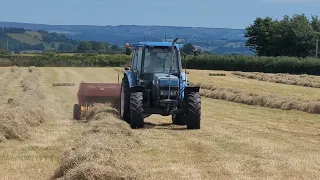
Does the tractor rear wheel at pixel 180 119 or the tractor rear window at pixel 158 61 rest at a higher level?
the tractor rear window at pixel 158 61

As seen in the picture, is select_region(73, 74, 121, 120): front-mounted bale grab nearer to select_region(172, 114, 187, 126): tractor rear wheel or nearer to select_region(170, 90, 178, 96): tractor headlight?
select_region(172, 114, 187, 126): tractor rear wheel

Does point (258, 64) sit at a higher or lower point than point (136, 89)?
lower

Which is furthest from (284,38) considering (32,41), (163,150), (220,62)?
(32,41)

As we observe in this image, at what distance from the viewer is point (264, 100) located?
24.1 m

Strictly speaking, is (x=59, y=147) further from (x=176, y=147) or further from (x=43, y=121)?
(x=43, y=121)

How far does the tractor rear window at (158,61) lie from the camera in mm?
15469

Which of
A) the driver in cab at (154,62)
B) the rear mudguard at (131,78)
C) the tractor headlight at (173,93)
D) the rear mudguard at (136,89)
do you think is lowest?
the tractor headlight at (173,93)

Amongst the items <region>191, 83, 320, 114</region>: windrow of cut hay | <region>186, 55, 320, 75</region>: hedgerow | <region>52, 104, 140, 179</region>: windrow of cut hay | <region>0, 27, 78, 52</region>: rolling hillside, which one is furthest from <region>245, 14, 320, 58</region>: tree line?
<region>0, 27, 78, 52</region>: rolling hillside

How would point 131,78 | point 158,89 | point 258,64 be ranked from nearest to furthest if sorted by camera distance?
point 158,89, point 131,78, point 258,64

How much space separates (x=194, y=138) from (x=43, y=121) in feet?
15.8

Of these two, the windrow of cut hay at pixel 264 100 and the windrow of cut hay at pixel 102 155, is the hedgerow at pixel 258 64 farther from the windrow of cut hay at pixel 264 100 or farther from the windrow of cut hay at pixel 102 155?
the windrow of cut hay at pixel 102 155

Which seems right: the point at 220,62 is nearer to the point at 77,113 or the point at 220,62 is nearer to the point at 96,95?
the point at 96,95

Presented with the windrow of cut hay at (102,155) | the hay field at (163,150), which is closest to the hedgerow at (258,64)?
the hay field at (163,150)

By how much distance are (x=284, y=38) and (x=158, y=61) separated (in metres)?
68.6
